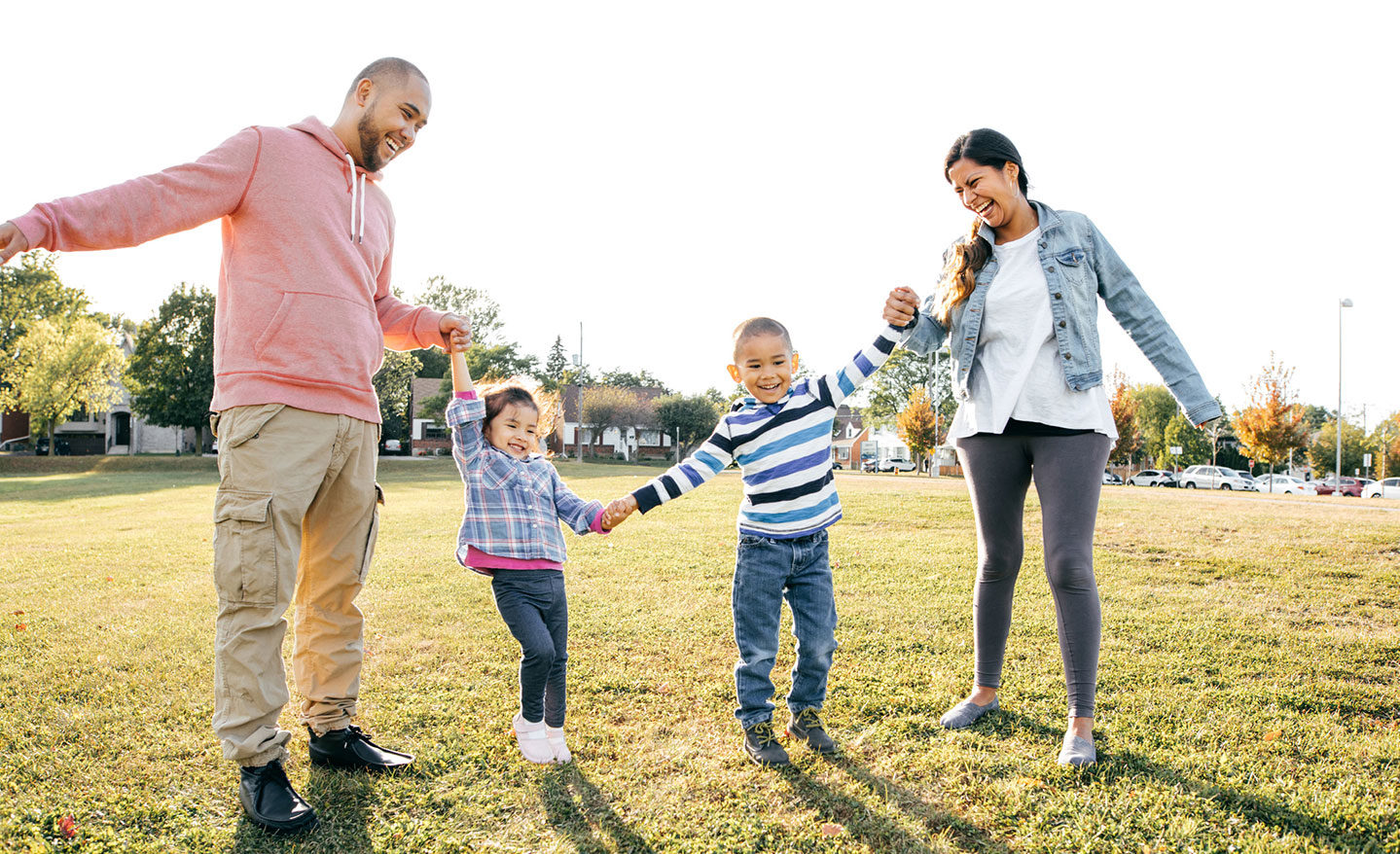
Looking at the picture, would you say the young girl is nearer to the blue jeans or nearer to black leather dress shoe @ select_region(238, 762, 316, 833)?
the blue jeans

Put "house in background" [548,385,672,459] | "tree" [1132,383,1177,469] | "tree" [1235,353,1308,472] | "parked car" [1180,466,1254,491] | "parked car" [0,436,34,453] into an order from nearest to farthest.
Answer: "tree" [1235,353,1308,472] < "parked car" [1180,466,1254,491] < "parked car" [0,436,34,453] < "house in background" [548,385,672,459] < "tree" [1132,383,1177,469]

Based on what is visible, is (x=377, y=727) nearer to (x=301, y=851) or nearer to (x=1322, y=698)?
(x=301, y=851)

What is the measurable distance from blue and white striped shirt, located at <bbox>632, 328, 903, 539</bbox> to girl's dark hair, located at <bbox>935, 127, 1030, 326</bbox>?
321 mm

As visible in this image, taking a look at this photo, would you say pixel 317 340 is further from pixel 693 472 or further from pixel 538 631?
pixel 693 472

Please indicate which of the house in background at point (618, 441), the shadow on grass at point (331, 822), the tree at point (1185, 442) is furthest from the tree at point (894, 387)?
the shadow on grass at point (331, 822)

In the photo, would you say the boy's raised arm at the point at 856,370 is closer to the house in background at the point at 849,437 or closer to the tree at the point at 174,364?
the tree at the point at 174,364

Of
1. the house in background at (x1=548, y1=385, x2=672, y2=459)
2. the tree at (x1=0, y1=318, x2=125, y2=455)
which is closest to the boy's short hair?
the tree at (x1=0, y1=318, x2=125, y2=455)

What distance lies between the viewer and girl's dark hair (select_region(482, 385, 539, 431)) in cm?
323

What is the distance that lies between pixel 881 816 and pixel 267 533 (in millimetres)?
2064

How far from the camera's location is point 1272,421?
30984 millimetres

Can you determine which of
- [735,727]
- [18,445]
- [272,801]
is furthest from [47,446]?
[735,727]

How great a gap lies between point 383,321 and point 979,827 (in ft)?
9.02

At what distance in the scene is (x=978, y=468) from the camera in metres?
3.15

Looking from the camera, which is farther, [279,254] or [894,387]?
[894,387]
